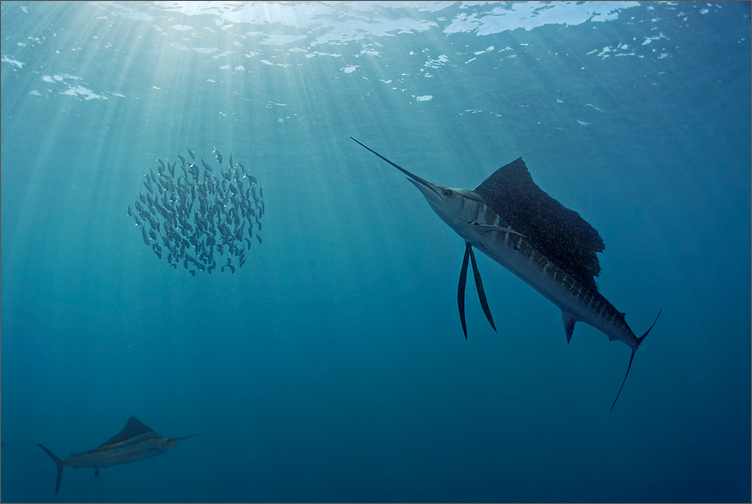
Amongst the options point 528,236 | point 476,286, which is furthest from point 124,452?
point 528,236

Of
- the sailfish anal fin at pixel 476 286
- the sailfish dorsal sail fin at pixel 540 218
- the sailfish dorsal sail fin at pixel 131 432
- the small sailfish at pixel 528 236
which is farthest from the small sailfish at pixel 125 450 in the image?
the sailfish dorsal sail fin at pixel 540 218

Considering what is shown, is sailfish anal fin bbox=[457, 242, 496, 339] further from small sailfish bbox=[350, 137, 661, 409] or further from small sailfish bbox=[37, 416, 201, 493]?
small sailfish bbox=[37, 416, 201, 493]

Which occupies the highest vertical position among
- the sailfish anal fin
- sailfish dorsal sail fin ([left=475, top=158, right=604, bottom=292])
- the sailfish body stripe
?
sailfish dorsal sail fin ([left=475, top=158, right=604, bottom=292])

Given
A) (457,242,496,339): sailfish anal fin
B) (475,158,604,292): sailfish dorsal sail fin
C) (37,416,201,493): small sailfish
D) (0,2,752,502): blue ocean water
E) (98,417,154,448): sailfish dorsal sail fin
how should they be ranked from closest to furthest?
(457,242,496,339): sailfish anal fin
(475,158,604,292): sailfish dorsal sail fin
(37,416,201,493): small sailfish
(98,417,154,448): sailfish dorsal sail fin
(0,2,752,502): blue ocean water

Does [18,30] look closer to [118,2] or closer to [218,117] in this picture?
[118,2]

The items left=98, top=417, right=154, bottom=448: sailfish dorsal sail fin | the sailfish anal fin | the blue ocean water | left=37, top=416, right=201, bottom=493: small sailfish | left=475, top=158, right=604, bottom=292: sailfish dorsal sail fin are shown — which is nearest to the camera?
the sailfish anal fin

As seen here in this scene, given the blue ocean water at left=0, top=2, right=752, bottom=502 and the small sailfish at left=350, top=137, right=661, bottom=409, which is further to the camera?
the blue ocean water at left=0, top=2, right=752, bottom=502

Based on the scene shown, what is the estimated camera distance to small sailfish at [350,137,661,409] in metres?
2.10

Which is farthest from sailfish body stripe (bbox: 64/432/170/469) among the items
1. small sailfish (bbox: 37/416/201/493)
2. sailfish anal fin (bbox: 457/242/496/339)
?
sailfish anal fin (bbox: 457/242/496/339)


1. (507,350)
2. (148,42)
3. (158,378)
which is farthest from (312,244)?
(148,42)

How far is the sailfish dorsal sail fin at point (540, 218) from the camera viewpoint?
2230 mm

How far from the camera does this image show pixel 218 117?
1655cm

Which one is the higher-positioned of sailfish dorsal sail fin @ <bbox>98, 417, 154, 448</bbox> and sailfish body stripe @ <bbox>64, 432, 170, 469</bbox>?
sailfish dorsal sail fin @ <bbox>98, 417, 154, 448</bbox>

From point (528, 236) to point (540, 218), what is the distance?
13 centimetres
